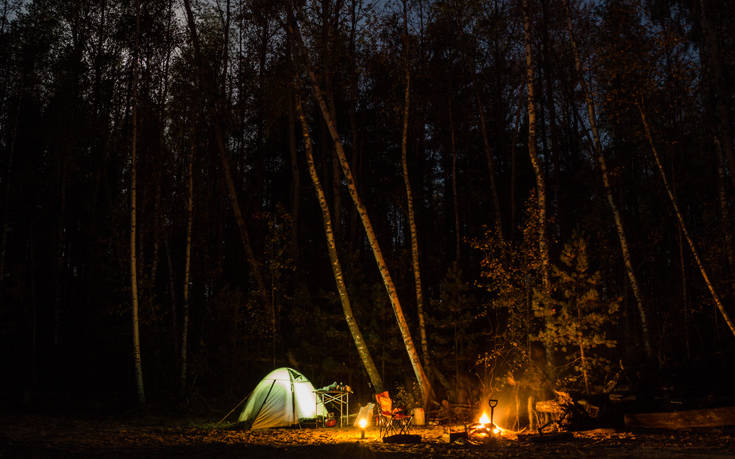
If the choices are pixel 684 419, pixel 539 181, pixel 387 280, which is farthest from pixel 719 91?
pixel 387 280

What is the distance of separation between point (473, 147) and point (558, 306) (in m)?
11.3

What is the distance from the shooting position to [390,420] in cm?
1000

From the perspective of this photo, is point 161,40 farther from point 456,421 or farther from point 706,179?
point 706,179

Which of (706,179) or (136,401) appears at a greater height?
(706,179)

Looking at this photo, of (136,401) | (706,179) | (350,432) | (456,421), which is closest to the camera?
(350,432)

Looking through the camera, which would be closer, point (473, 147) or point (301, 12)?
point (301, 12)

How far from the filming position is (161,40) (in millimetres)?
15742

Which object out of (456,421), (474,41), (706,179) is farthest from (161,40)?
(706,179)

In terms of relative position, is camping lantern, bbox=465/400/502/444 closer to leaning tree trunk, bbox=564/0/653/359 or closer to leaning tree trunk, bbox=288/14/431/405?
leaning tree trunk, bbox=288/14/431/405

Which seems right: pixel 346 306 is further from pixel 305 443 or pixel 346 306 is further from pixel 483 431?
pixel 483 431

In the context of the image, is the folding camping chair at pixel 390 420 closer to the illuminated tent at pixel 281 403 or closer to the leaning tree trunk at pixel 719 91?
the illuminated tent at pixel 281 403

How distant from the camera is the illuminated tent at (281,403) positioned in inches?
452

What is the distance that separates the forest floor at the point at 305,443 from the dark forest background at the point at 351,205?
263 cm

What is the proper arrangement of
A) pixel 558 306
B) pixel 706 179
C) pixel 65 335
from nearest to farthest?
1. pixel 558 306
2. pixel 706 179
3. pixel 65 335
